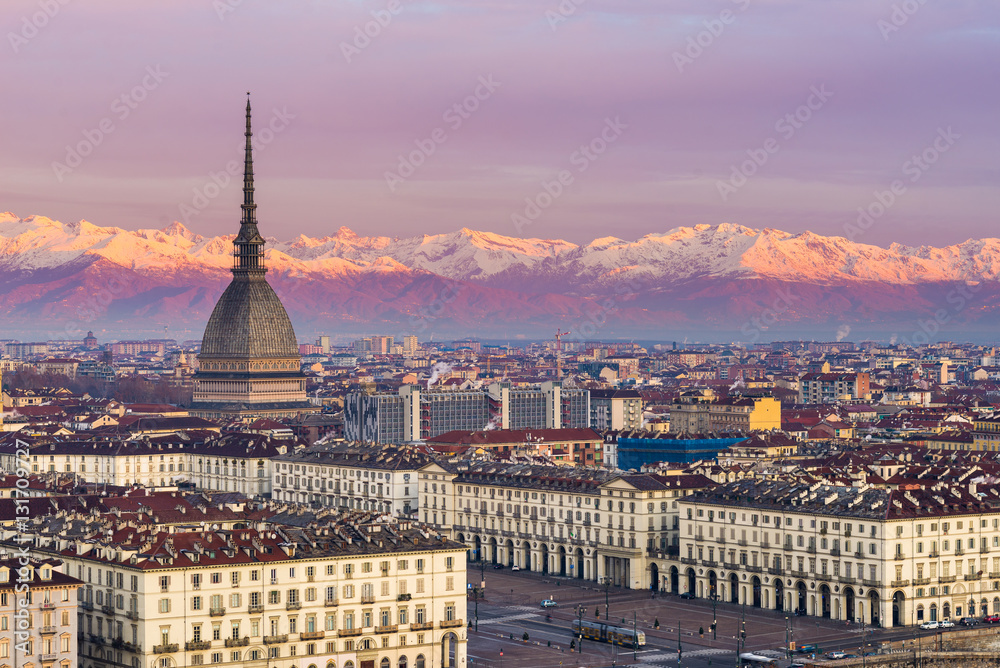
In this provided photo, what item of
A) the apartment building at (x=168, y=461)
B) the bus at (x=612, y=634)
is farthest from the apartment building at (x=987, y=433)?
the bus at (x=612, y=634)

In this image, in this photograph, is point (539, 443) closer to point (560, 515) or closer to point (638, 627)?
point (560, 515)

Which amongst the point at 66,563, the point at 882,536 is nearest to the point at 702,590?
the point at 882,536

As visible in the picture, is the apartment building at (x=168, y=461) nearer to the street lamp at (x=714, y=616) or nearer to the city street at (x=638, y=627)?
the city street at (x=638, y=627)

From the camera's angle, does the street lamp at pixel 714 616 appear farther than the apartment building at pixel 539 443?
No

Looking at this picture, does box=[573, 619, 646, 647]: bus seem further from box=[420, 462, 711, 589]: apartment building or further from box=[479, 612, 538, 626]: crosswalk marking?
box=[420, 462, 711, 589]: apartment building

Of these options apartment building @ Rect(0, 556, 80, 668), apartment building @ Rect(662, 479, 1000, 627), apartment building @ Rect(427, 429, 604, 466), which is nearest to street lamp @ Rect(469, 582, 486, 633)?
apartment building @ Rect(662, 479, 1000, 627)

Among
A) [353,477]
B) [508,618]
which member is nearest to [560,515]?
[508,618]
